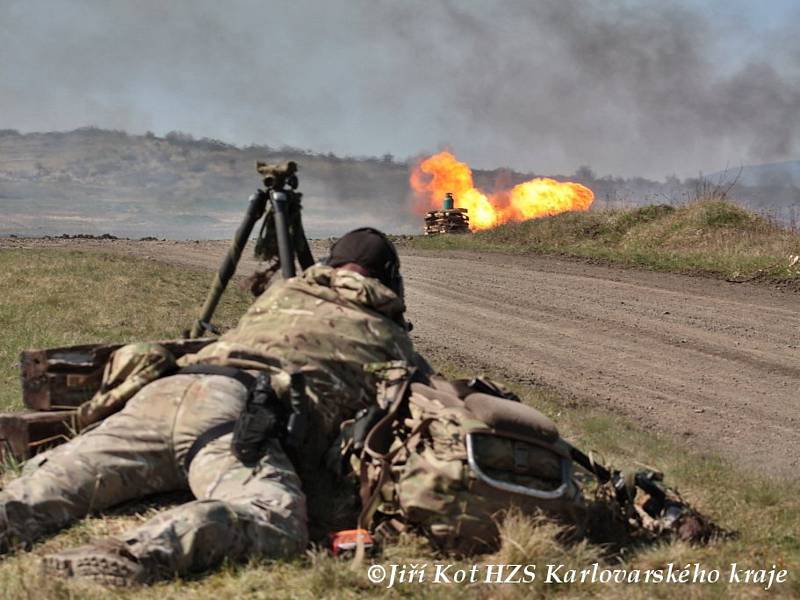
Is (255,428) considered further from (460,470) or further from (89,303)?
(89,303)

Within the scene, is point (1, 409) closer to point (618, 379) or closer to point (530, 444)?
point (530, 444)

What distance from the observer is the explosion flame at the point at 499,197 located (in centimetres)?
2877

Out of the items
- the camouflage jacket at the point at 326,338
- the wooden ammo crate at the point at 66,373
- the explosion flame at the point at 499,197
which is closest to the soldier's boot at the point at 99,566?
the camouflage jacket at the point at 326,338

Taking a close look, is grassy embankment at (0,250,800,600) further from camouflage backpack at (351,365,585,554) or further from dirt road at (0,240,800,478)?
dirt road at (0,240,800,478)

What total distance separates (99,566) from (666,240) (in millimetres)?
16873

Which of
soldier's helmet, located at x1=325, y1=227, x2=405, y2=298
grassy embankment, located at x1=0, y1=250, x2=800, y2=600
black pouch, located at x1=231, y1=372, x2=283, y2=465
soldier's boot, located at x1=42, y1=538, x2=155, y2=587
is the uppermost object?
soldier's helmet, located at x1=325, y1=227, x2=405, y2=298

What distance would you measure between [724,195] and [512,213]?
10012 mm

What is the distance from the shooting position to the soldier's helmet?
17.2 feet

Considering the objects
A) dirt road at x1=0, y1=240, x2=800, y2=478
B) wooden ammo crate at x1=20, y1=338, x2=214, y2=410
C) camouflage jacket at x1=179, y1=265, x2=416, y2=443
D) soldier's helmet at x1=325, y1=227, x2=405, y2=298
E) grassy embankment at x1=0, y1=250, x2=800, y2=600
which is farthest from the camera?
dirt road at x1=0, y1=240, x2=800, y2=478

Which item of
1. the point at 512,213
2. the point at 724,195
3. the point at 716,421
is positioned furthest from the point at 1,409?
the point at 512,213

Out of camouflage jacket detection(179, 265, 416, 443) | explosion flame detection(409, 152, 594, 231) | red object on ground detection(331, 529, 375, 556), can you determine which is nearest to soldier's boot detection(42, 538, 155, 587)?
red object on ground detection(331, 529, 375, 556)

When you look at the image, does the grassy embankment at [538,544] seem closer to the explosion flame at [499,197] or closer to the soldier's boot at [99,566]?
the soldier's boot at [99,566]

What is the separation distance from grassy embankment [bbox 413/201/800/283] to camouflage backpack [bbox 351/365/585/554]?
11729 millimetres

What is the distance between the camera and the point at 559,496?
4.09 m
